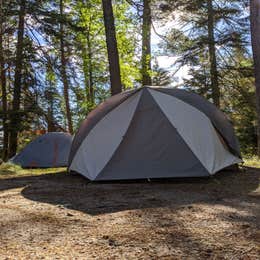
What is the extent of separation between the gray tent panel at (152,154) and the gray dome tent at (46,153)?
4.69 metres

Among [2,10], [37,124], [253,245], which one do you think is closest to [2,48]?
[2,10]

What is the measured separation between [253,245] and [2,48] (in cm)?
1269

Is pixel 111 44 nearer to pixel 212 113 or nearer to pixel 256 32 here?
pixel 256 32

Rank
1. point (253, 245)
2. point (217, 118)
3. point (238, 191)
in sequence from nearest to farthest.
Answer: point (253, 245) → point (238, 191) → point (217, 118)

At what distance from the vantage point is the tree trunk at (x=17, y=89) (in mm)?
13256

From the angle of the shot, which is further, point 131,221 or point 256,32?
point 256,32

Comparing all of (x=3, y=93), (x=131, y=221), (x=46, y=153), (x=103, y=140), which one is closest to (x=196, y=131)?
(x=103, y=140)

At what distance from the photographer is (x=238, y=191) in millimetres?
5656

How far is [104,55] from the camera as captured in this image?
22.5 meters

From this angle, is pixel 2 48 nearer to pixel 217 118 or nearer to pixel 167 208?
pixel 217 118

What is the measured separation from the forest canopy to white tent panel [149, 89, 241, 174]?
3.77 m

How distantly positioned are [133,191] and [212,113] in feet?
8.64

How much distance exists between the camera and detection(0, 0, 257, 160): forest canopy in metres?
13.9

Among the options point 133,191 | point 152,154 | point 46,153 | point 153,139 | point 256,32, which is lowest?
point 133,191
